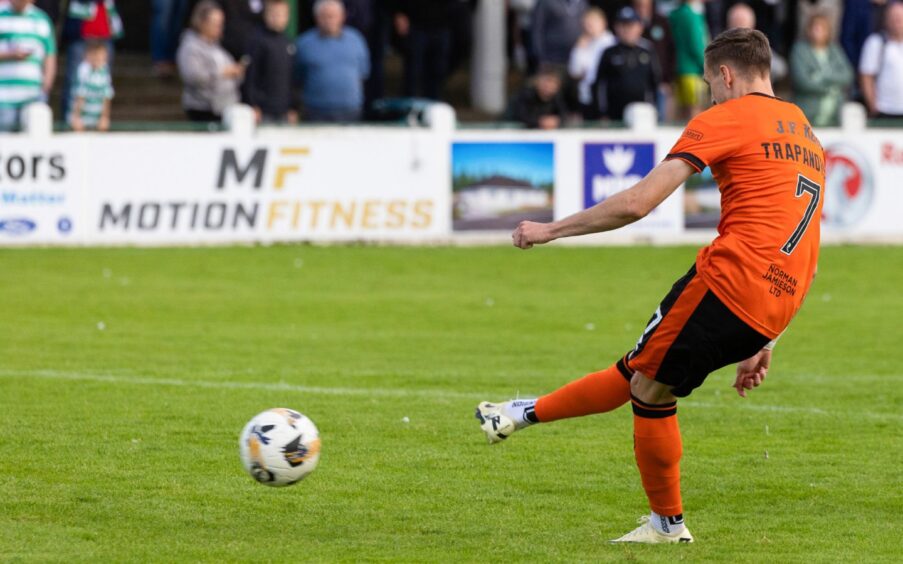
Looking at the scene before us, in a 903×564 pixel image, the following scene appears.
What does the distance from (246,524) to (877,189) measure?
13500 mm

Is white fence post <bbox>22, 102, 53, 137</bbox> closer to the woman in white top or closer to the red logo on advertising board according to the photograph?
the woman in white top

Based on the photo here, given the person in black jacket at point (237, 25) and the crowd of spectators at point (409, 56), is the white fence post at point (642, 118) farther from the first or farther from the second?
the person in black jacket at point (237, 25)

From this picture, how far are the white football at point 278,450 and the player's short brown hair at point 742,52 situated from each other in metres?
2.15

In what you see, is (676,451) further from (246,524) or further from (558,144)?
(558,144)

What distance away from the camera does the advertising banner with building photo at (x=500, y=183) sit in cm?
1800

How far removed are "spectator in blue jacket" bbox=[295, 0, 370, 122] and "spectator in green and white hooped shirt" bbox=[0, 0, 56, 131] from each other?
9.54 ft

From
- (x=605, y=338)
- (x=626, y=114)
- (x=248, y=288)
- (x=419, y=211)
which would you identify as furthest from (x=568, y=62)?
(x=605, y=338)

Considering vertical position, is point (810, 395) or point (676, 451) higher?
point (676, 451)

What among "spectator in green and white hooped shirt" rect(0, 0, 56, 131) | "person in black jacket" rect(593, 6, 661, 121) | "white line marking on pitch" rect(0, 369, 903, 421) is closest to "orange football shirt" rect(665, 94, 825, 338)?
"white line marking on pitch" rect(0, 369, 903, 421)

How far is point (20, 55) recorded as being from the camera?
17.4m

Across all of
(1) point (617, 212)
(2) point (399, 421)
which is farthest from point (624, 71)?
(1) point (617, 212)

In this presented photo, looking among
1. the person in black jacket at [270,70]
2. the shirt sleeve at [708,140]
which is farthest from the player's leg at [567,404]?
the person in black jacket at [270,70]

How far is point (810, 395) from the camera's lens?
10.0 m

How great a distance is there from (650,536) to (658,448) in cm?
39
